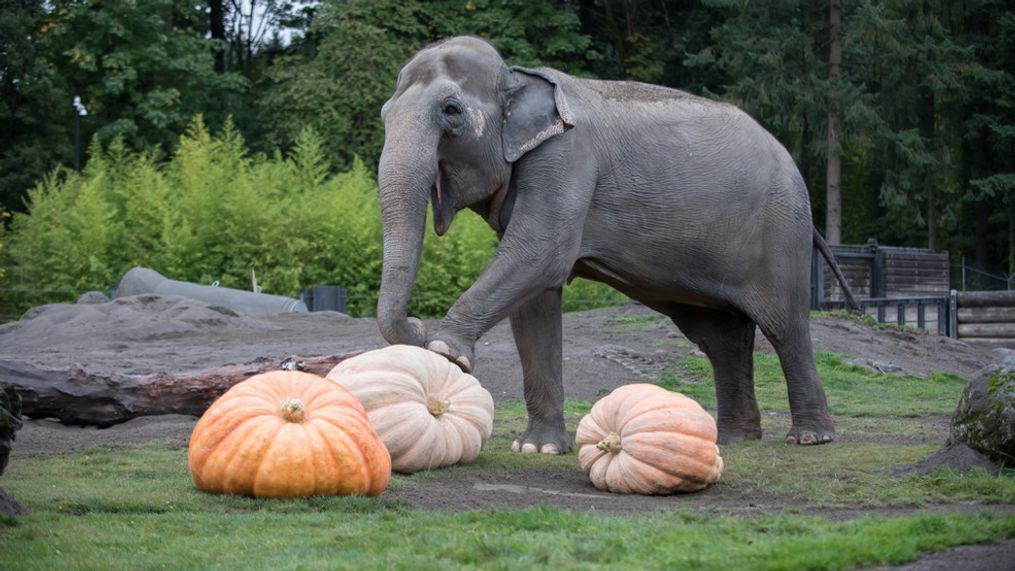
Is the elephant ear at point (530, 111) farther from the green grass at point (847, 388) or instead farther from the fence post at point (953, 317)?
the fence post at point (953, 317)

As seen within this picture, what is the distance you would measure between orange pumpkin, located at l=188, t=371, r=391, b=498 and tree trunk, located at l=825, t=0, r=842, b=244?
28.9m

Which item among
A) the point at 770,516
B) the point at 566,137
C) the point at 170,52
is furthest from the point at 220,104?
the point at 770,516

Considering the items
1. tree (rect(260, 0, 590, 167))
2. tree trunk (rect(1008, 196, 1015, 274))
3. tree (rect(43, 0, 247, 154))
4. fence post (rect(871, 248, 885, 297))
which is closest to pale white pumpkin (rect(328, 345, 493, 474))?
fence post (rect(871, 248, 885, 297))

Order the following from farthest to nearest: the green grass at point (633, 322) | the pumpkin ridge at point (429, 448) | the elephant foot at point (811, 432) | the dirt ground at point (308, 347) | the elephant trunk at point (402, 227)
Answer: the green grass at point (633, 322), the dirt ground at point (308, 347), the elephant foot at point (811, 432), the elephant trunk at point (402, 227), the pumpkin ridge at point (429, 448)

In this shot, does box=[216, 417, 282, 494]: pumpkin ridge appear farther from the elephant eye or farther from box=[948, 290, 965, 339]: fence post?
box=[948, 290, 965, 339]: fence post

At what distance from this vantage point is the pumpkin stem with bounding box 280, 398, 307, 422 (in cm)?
675

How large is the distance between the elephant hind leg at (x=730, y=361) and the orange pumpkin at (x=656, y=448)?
2.78 meters

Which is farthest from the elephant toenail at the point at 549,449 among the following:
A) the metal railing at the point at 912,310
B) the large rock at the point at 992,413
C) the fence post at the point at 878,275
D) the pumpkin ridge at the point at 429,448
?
the fence post at the point at 878,275

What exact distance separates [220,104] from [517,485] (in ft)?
110

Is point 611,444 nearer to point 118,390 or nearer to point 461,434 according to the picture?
point 461,434

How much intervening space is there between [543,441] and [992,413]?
3.05m

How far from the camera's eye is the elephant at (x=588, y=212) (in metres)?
8.26

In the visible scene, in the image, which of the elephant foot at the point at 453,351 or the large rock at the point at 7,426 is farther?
the elephant foot at the point at 453,351

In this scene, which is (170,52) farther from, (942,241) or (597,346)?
(942,241)
